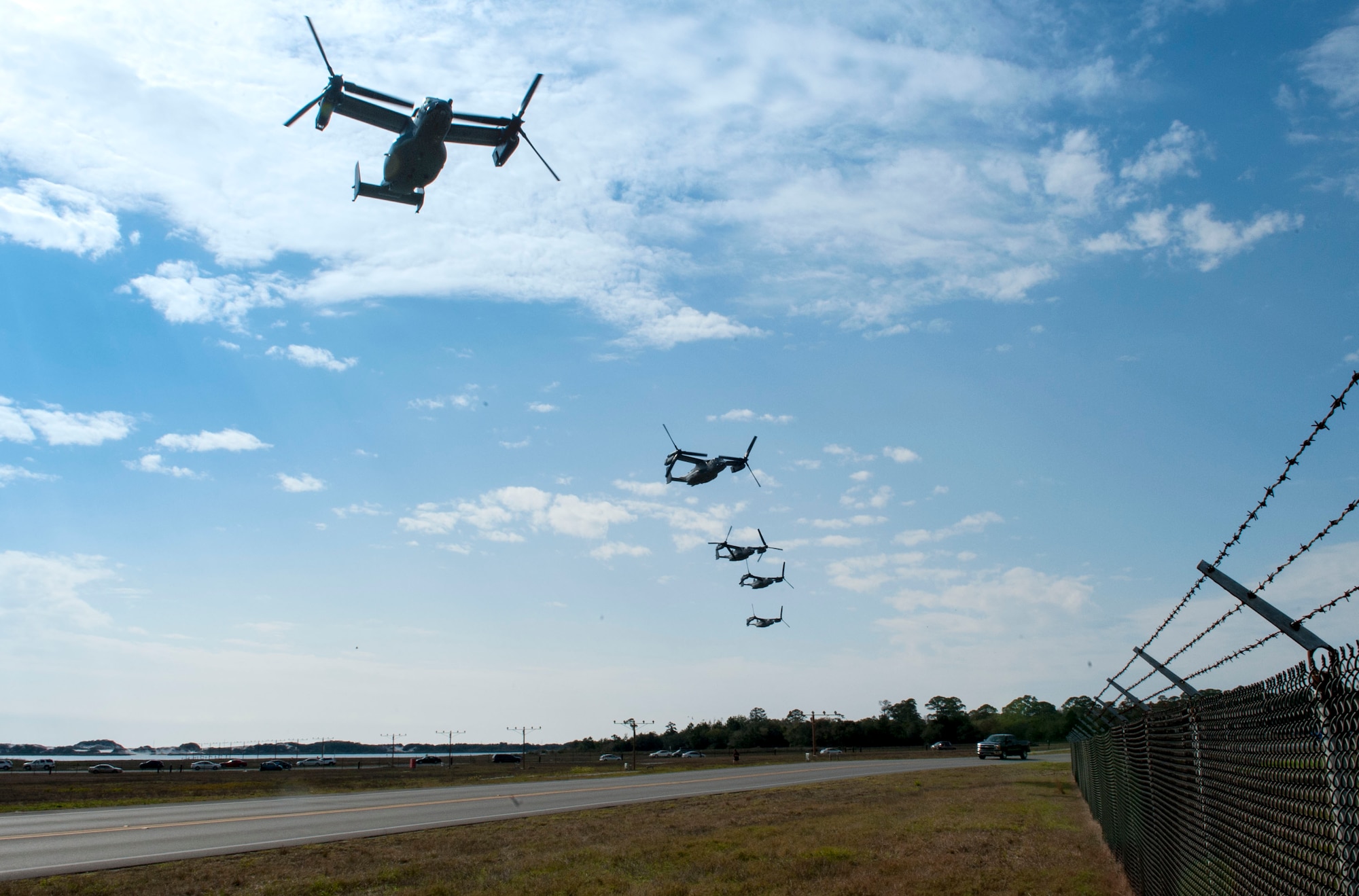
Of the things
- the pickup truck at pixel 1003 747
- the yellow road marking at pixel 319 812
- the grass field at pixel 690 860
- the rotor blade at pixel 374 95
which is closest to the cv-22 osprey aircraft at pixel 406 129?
the rotor blade at pixel 374 95

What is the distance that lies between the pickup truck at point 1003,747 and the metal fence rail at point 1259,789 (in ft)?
186

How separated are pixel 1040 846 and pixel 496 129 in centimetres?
1692

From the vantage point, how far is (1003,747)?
61.2m

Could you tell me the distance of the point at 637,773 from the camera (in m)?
54.7

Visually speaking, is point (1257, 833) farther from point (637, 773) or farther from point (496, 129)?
point (637, 773)

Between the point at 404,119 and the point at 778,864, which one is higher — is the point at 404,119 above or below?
above

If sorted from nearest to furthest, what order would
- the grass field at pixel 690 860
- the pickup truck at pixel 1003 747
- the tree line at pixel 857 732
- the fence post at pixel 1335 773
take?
the fence post at pixel 1335 773, the grass field at pixel 690 860, the pickup truck at pixel 1003 747, the tree line at pixel 857 732

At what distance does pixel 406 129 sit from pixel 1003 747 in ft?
194

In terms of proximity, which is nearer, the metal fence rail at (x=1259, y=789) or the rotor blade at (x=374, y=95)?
the metal fence rail at (x=1259, y=789)

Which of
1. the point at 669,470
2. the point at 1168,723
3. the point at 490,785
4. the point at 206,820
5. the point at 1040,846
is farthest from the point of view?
the point at 490,785

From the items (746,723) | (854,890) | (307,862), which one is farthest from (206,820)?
(746,723)

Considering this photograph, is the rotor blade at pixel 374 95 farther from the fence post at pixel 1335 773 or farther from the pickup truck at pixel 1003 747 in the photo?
the pickup truck at pixel 1003 747

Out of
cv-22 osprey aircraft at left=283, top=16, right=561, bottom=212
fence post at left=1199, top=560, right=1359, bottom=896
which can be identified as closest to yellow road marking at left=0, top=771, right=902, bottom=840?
cv-22 osprey aircraft at left=283, top=16, right=561, bottom=212

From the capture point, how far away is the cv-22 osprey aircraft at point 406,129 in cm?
1541
